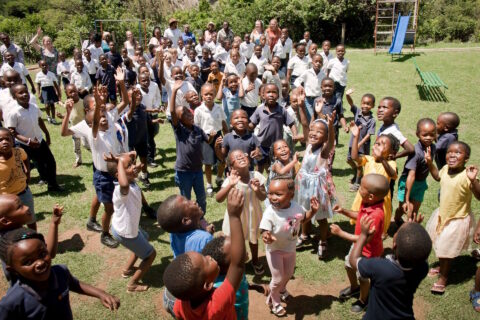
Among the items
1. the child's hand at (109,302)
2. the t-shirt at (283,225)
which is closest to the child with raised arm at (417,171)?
the t-shirt at (283,225)

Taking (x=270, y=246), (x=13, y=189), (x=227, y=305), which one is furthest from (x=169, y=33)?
(x=227, y=305)

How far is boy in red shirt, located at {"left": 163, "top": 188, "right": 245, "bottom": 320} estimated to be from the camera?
7.49ft

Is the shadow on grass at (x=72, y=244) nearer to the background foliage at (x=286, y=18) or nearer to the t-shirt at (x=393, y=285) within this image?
the t-shirt at (x=393, y=285)

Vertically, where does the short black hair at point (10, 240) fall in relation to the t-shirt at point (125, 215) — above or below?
above

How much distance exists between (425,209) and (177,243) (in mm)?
4463

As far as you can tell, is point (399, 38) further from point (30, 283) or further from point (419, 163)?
point (30, 283)

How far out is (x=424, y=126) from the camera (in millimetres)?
4770

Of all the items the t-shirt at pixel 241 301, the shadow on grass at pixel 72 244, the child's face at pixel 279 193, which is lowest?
the shadow on grass at pixel 72 244

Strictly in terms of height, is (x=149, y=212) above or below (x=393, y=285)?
below

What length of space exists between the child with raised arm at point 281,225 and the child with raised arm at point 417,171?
1.72 metres

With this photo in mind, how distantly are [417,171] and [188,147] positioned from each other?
10.1ft

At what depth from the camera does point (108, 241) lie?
5434mm

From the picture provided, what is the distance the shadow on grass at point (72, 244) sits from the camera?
5.45 m

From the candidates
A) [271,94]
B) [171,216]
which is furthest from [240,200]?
[271,94]
